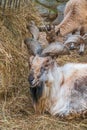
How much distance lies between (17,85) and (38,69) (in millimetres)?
839

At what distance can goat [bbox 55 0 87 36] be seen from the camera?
8.22 meters

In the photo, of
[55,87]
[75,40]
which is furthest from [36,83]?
[75,40]

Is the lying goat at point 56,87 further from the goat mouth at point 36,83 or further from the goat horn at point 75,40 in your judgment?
the goat horn at point 75,40

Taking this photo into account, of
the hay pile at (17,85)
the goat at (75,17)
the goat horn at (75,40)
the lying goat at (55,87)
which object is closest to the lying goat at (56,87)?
the lying goat at (55,87)

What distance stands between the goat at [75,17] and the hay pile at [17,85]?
146 cm

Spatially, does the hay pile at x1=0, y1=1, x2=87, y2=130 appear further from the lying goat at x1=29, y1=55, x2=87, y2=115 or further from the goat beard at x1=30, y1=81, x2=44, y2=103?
the goat beard at x1=30, y1=81, x2=44, y2=103

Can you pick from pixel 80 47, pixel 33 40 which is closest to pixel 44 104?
pixel 33 40

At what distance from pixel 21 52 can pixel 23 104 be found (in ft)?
3.02

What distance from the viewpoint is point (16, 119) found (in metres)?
5.11

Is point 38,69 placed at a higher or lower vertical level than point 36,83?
higher

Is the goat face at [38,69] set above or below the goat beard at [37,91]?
above

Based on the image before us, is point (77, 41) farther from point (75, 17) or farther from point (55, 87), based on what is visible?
point (55, 87)

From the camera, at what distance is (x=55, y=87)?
17.3 feet

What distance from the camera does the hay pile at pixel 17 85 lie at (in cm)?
503
